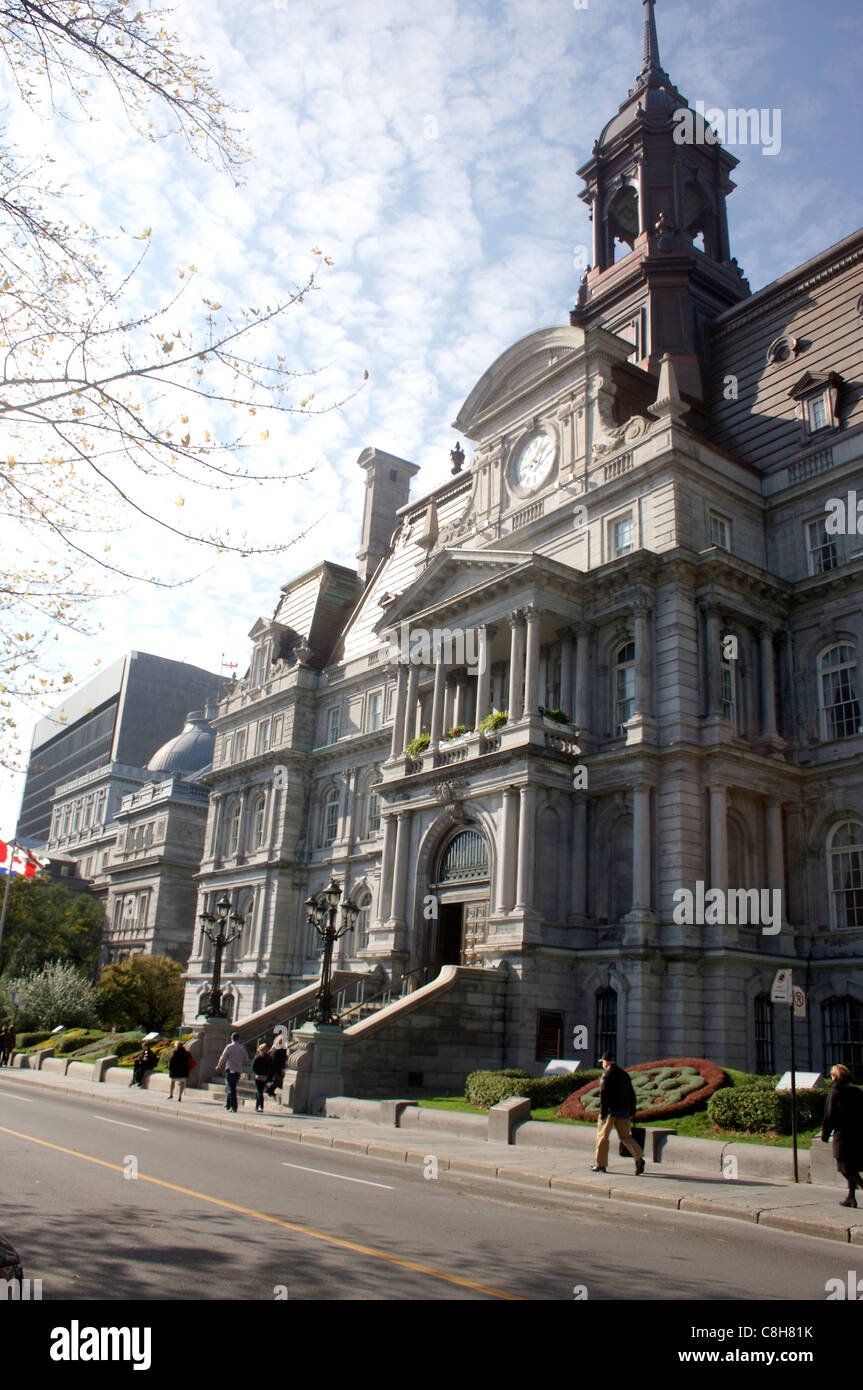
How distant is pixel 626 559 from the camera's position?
33406mm

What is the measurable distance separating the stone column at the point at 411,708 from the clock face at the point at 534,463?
27.1 feet

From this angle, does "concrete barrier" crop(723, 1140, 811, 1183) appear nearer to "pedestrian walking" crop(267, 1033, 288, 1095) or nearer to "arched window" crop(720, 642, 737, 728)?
"pedestrian walking" crop(267, 1033, 288, 1095)

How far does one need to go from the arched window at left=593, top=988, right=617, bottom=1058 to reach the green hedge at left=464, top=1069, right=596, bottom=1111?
5.34 m

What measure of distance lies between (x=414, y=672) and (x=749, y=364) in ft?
57.1

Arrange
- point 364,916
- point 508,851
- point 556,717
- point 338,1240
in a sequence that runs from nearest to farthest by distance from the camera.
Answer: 1. point 338,1240
2. point 508,851
3. point 556,717
4. point 364,916

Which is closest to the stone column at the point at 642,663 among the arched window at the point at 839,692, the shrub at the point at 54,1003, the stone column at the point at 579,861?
the stone column at the point at 579,861

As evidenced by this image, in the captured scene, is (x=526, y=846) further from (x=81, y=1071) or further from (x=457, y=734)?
(x=81, y=1071)

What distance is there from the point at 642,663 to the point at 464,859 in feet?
29.1

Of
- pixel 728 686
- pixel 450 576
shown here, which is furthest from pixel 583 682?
pixel 450 576

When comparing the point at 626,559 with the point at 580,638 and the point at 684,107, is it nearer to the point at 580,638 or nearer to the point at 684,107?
the point at 580,638

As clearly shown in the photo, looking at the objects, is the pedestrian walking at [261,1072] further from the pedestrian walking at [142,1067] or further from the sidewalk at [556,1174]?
the pedestrian walking at [142,1067]

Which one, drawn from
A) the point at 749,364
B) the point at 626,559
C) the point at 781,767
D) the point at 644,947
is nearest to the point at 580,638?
the point at 626,559

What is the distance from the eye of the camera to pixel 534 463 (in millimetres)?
40688

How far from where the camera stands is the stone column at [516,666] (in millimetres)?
34066
